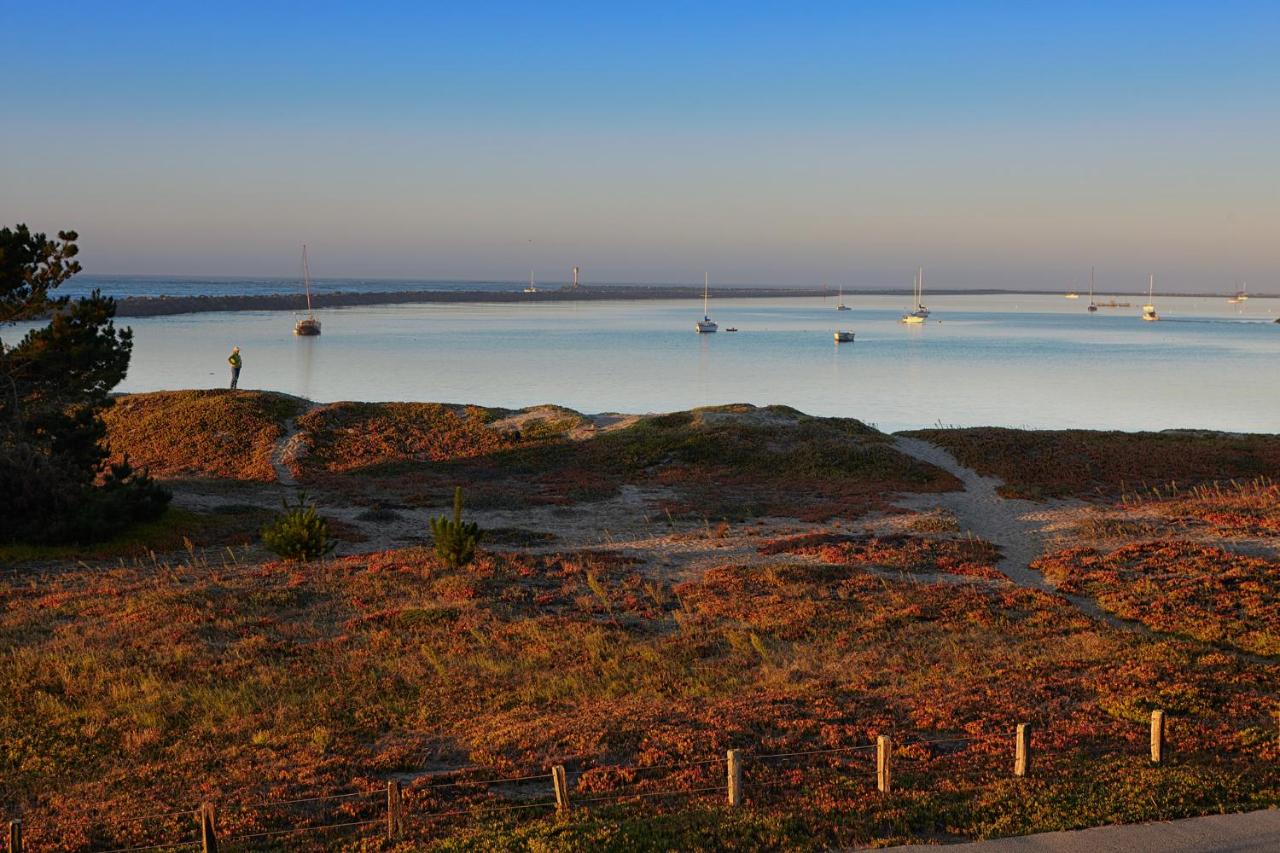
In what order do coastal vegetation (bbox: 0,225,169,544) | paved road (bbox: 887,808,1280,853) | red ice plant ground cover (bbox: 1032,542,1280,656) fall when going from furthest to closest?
coastal vegetation (bbox: 0,225,169,544) → red ice plant ground cover (bbox: 1032,542,1280,656) → paved road (bbox: 887,808,1280,853)

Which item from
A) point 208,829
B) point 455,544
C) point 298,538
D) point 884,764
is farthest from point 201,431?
point 884,764

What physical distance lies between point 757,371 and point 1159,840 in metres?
105

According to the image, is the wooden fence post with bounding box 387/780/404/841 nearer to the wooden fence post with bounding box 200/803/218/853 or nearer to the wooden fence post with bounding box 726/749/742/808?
the wooden fence post with bounding box 200/803/218/853

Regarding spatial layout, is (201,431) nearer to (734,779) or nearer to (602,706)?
(602,706)

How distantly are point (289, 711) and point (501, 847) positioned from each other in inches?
264

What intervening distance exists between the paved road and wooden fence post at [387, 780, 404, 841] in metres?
5.07

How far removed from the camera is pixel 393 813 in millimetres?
10758

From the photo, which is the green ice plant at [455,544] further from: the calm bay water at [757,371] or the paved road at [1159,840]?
the calm bay water at [757,371]

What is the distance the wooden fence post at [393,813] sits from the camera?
1070cm

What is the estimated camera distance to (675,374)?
10831cm

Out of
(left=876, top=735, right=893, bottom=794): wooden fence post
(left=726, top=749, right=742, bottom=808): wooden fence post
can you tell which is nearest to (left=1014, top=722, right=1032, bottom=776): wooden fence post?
(left=876, top=735, right=893, bottom=794): wooden fence post

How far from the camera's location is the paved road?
999cm

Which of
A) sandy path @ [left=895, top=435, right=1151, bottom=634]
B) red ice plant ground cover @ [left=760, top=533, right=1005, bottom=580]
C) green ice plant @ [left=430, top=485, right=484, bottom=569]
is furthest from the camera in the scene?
red ice plant ground cover @ [left=760, top=533, right=1005, bottom=580]

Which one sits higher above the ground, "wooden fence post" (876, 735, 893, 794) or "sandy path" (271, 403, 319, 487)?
"wooden fence post" (876, 735, 893, 794)
